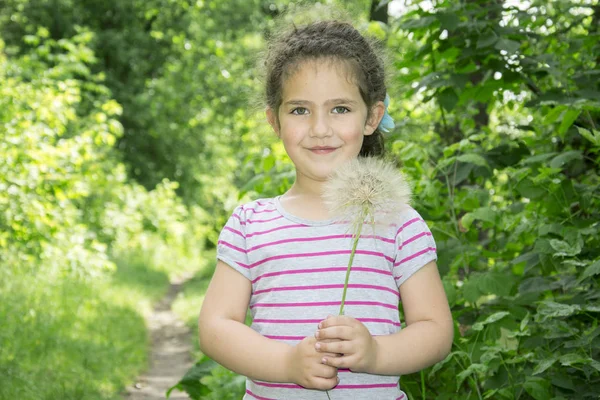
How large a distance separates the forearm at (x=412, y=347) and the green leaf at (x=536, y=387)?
25.8 inches

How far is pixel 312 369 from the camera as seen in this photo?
1.68 m

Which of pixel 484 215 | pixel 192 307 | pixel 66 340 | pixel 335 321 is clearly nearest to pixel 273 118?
pixel 335 321

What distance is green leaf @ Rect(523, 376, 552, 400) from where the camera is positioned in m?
2.42

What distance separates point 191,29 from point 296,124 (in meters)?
16.5

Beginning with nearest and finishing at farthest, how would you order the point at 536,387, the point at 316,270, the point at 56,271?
the point at 316,270, the point at 536,387, the point at 56,271

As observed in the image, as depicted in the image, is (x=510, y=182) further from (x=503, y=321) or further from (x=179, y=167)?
(x=179, y=167)

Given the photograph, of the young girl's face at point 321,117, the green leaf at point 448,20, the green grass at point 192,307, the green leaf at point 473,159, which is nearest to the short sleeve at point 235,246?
the young girl's face at point 321,117

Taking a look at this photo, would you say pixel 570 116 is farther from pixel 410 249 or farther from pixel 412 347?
pixel 412 347

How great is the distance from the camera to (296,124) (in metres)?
2.04

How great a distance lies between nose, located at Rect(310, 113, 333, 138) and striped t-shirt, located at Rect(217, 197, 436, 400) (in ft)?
0.83

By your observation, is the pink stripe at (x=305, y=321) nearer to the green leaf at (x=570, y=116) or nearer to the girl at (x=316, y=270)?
the girl at (x=316, y=270)

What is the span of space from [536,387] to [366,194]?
3.84ft

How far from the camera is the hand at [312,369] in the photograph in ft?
5.49

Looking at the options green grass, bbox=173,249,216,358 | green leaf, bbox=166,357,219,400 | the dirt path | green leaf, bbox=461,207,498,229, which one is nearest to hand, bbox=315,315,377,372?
green leaf, bbox=461,207,498,229
